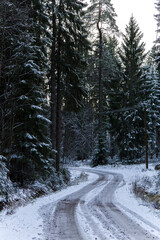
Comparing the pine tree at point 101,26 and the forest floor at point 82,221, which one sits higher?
the pine tree at point 101,26

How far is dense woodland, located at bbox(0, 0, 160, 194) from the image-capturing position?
953 cm

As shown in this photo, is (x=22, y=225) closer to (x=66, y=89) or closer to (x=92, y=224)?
(x=92, y=224)

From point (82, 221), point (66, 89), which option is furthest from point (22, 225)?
point (66, 89)

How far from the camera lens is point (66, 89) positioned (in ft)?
56.5

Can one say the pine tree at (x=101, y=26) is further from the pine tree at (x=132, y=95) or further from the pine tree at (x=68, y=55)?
the pine tree at (x=68, y=55)

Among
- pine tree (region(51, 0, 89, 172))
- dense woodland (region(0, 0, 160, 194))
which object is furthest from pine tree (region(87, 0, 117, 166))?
pine tree (region(51, 0, 89, 172))

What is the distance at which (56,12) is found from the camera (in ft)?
48.5

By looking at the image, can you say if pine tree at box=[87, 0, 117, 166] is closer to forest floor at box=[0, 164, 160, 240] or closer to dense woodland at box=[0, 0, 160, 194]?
dense woodland at box=[0, 0, 160, 194]

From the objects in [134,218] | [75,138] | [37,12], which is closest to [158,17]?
[37,12]

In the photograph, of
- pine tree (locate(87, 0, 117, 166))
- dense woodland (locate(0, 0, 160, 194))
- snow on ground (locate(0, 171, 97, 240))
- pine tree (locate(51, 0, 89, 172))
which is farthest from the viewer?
pine tree (locate(87, 0, 117, 166))

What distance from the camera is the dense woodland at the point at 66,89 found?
9531mm

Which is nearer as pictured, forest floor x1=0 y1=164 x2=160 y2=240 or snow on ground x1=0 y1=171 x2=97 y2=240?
snow on ground x1=0 y1=171 x2=97 y2=240

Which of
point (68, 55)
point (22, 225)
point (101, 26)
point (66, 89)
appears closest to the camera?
point (22, 225)

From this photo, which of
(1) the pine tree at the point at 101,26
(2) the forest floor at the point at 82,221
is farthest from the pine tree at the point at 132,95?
(2) the forest floor at the point at 82,221
